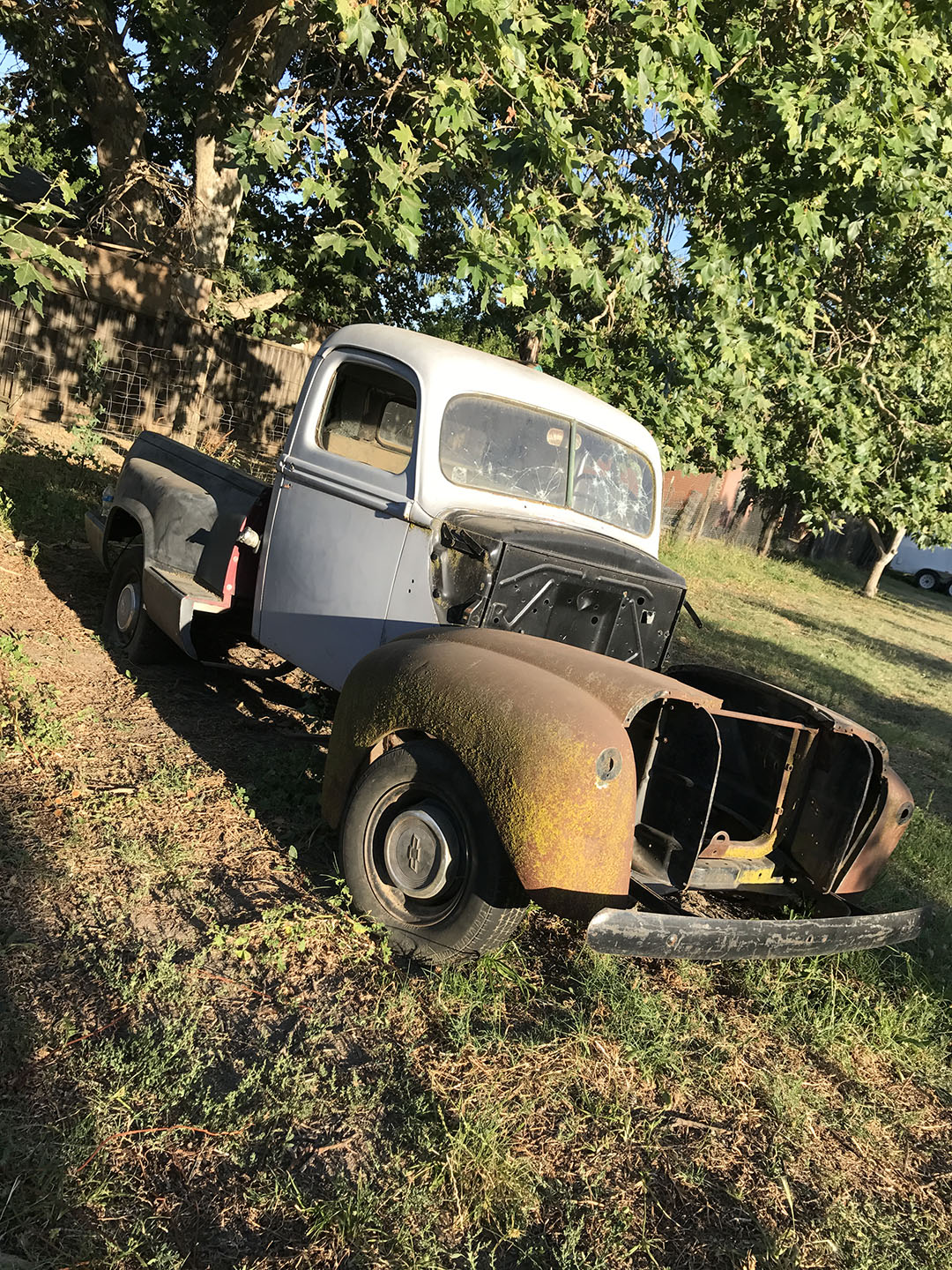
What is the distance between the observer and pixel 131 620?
5.43 m

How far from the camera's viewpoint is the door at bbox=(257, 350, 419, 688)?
4172mm

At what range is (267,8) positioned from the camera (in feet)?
26.6

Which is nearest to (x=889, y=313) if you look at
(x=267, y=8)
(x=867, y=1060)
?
(x=267, y=8)

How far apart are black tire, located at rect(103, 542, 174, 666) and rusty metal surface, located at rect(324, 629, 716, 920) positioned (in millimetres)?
2365

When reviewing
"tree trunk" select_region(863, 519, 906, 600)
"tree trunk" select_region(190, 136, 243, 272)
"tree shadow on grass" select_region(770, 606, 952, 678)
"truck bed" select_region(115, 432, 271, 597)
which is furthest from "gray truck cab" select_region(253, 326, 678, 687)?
"tree trunk" select_region(863, 519, 906, 600)

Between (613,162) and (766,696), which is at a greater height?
(613,162)

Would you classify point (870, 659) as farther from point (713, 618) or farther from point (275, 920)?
point (275, 920)

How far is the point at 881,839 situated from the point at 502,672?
1.74 meters

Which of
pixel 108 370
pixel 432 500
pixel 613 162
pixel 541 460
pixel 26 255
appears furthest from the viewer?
pixel 108 370

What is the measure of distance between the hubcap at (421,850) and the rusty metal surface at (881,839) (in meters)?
1.61

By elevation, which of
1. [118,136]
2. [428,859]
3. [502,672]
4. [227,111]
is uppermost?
[227,111]

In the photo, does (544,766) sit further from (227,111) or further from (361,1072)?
(227,111)

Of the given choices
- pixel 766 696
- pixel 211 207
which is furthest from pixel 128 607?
pixel 211 207

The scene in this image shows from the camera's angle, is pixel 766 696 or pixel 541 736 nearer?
pixel 541 736
